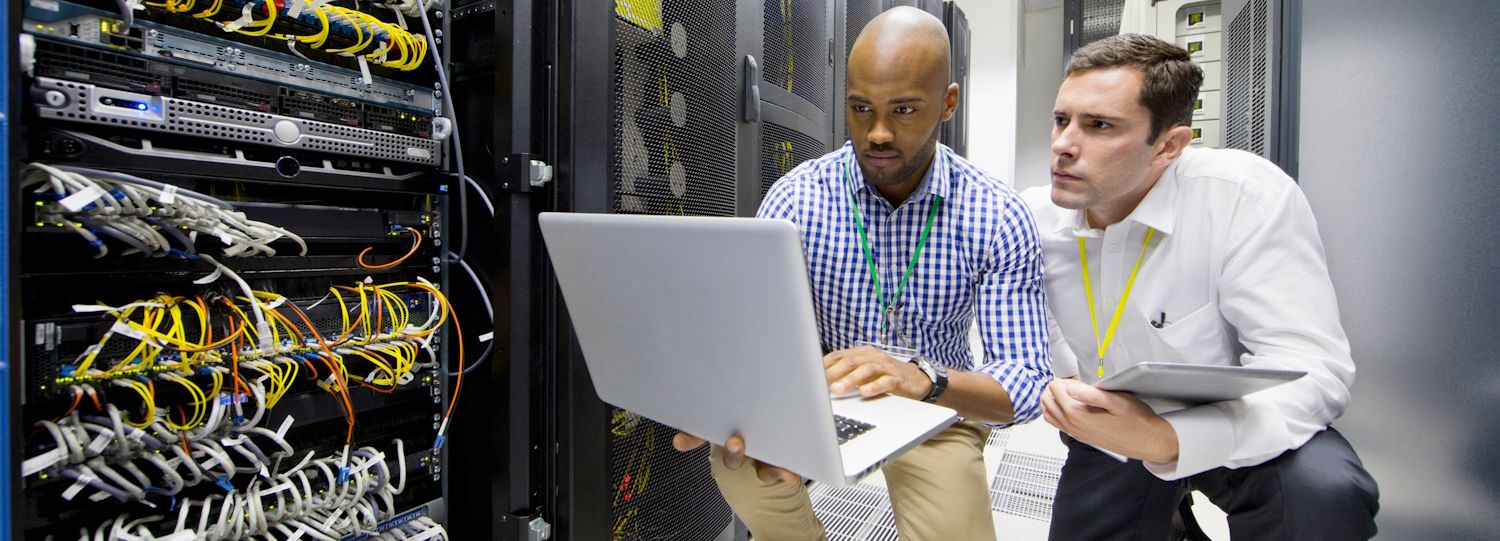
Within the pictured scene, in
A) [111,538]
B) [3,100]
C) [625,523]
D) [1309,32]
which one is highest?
[1309,32]

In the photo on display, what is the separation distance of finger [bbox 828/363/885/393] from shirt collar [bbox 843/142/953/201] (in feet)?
1.35

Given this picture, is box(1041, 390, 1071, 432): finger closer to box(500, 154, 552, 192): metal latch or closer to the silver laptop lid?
the silver laptop lid

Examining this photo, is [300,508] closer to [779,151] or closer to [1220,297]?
[779,151]

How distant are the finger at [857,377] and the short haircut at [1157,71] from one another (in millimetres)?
597

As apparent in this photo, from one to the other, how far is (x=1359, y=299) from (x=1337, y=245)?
0.39ft

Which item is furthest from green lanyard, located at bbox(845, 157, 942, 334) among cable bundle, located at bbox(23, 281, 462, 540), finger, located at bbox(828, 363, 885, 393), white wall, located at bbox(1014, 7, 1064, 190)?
white wall, located at bbox(1014, 7, 1064, 190)

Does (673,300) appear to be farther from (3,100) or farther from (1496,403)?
(1496,403)

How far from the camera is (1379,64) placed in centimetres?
120

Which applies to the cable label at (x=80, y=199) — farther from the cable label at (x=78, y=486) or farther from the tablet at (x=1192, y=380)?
the tablet at (x=1192, y=380)

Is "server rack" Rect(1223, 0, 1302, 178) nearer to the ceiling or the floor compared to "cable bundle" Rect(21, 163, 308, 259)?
nearer to the ceiling

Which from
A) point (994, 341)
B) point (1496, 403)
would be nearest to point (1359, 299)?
point (1496, 403)

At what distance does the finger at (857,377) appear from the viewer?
2.75ft

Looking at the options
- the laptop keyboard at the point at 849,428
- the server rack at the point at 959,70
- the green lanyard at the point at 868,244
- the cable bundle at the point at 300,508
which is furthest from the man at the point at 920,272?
the server rack at the point at 959,70

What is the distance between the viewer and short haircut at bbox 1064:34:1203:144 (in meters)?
1.06
